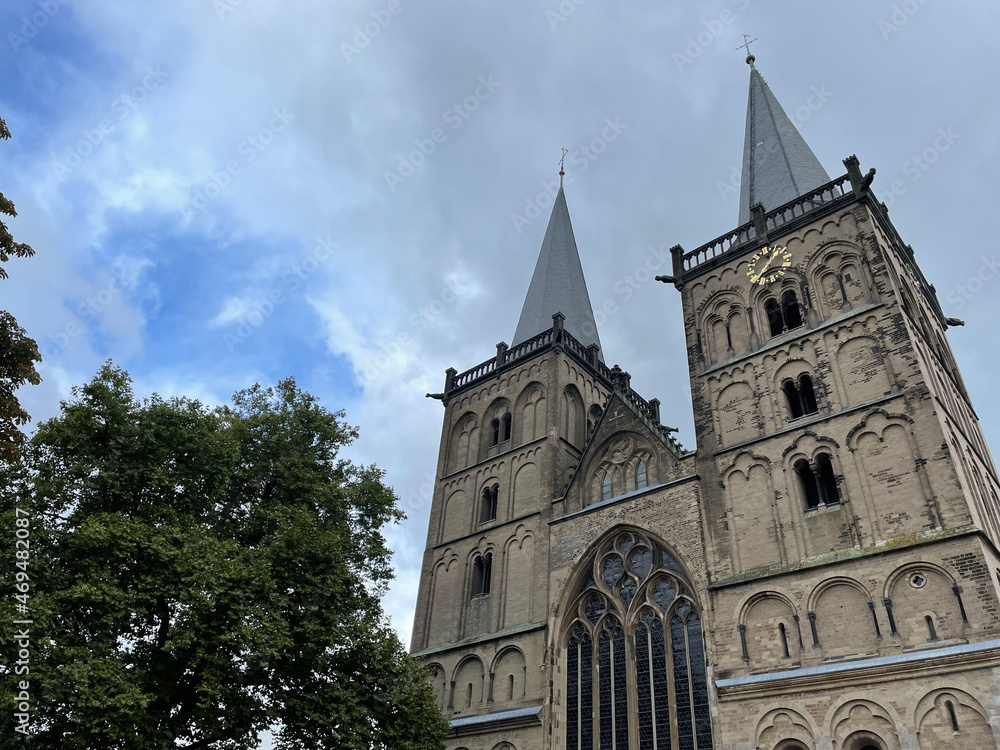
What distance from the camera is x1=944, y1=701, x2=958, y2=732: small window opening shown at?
48.3 ft

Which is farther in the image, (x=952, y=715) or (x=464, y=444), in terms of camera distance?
(x=464, y=444)

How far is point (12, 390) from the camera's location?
1180cm

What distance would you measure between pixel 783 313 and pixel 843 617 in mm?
10266

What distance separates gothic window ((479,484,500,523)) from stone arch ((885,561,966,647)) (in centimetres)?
1434

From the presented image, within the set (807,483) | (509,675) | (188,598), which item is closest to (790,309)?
(807,483)

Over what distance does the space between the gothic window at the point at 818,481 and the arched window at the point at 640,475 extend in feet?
16.5

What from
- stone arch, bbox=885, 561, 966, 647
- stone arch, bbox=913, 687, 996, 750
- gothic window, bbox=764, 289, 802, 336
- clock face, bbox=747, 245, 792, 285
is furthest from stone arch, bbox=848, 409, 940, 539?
clock face, bbox=747, 245, 792, 285

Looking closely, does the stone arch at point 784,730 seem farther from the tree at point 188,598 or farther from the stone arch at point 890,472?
the tree at point 188,598

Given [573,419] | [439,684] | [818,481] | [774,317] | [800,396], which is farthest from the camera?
[573,419]

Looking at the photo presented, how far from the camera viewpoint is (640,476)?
24.1 m

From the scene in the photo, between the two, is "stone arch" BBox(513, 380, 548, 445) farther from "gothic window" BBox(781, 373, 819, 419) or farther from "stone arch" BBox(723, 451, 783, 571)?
"gothic window" BBox(781, 373, 819, 419)

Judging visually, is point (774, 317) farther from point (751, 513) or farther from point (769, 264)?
point (751, 513)

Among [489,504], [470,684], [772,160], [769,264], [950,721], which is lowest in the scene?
[950,721]

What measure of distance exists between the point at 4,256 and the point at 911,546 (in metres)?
18.8
